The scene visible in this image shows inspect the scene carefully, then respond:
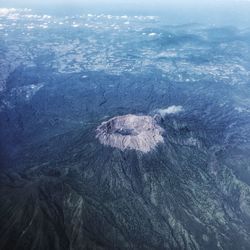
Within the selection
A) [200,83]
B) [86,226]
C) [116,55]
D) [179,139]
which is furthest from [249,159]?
[116,55]

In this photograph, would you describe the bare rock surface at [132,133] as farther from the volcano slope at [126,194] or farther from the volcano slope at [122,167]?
the volcano slope at [126,194]

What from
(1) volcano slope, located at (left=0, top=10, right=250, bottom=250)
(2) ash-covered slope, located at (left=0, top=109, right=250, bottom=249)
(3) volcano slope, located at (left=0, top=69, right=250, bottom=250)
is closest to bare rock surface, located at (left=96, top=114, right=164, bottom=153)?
(1) volcano slope, located at (left=0, top=10, right=250, bottom=250)

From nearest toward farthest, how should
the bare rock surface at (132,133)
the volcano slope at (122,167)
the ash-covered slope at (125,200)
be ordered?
the ash-covered slope at (125,200)
the volcano slope at (122,167)
the bare rock surface at (132,133)

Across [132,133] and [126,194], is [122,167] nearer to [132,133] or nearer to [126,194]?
[126,194]

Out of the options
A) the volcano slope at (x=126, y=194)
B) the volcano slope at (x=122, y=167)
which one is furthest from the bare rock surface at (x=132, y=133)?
the volcano slope at (x=126, y=194)

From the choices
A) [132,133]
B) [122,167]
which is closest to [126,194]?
[122,167]

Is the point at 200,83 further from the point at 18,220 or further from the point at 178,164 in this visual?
the point at 18,220

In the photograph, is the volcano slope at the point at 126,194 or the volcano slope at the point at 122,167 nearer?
the volcano slope at the point at 126,194
